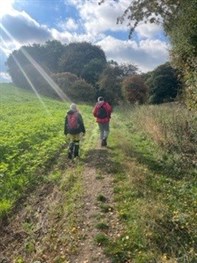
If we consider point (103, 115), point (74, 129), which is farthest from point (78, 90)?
point (74, 129)

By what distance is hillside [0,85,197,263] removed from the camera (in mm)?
8055

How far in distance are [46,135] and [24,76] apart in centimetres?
7064

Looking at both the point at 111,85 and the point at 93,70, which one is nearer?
the point at 111,85

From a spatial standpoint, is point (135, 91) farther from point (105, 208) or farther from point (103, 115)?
point (105, 208)

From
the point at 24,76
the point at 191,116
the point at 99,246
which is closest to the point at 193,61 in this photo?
the point at 191,116

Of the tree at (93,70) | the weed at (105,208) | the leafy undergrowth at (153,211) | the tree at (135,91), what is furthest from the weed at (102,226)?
the tree at (93,70)

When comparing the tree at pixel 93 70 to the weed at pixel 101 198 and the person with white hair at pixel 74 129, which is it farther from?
the weed at pixel 101 198

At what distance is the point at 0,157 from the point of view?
15352mm

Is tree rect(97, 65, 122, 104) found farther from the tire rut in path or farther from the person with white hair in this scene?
the tire rut in path

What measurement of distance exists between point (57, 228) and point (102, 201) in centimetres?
178

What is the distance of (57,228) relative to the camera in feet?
30.2

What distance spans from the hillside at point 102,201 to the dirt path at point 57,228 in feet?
0.06

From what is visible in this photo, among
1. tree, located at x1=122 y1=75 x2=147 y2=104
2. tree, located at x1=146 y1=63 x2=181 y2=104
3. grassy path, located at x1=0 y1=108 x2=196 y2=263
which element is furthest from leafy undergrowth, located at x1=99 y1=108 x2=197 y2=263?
tree, located at x1=122 y1=75 x2=147 y2=104

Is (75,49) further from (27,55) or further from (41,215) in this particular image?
(41,215)
